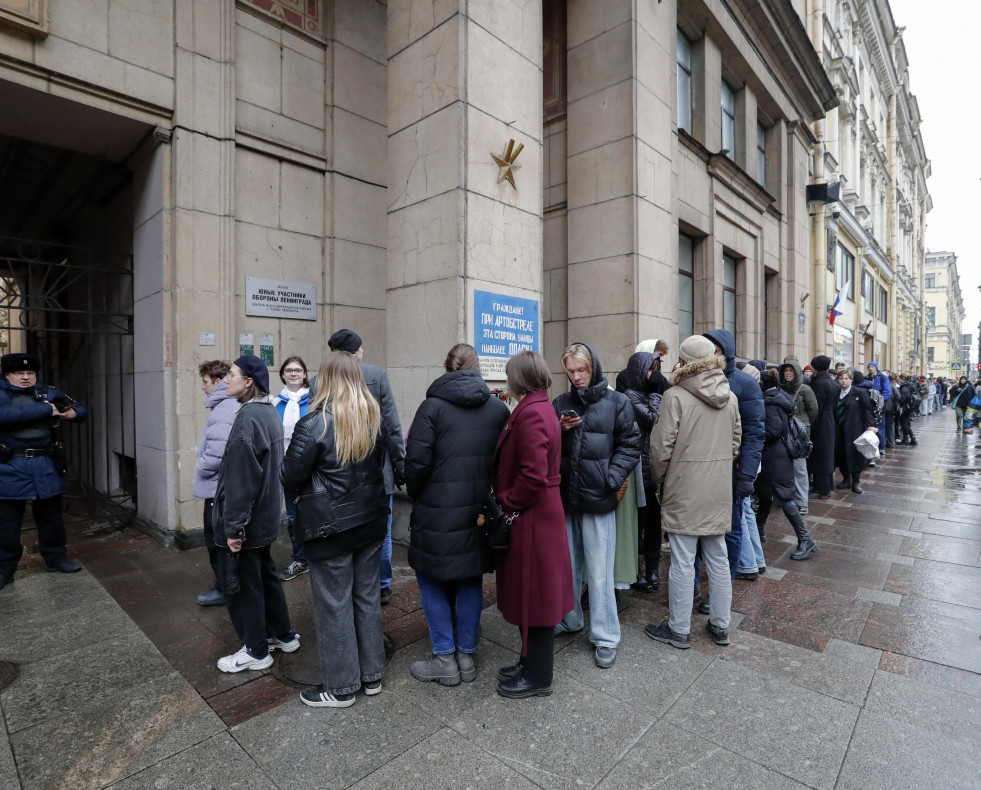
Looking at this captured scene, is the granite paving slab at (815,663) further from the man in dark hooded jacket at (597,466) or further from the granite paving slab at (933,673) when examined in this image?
the man in dark hooded jacket at (597,466)

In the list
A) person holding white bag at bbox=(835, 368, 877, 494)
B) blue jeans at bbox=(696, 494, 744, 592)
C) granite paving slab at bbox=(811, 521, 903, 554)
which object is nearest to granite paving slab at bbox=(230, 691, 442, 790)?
blue jeans at bbox=(696, 494, 744, 592)

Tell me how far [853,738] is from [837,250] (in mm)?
22012

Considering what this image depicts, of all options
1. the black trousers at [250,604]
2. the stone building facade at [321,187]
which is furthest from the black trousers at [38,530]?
the black trousers at [250,604]

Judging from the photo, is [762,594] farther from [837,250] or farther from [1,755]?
[837,250]

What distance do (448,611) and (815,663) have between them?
2277 mm

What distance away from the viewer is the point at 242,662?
3.29 metres

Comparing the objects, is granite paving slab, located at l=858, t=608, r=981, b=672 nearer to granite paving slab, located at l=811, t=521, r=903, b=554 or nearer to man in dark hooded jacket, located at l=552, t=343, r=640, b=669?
granite paving slab, located at l=811, t=521, r=903, b=554

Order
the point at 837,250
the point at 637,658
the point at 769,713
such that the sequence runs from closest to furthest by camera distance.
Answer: the point at 769,713 → the point at 637,658 → the point at 837,250

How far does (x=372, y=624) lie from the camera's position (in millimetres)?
3066

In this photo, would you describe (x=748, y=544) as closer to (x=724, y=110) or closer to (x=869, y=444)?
(x=869, y=444)

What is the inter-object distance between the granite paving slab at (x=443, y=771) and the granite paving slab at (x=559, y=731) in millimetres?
55

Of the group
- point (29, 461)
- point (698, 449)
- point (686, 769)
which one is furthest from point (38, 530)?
point (698, 449)

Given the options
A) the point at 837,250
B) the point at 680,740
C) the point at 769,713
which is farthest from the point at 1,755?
the point at 837,250

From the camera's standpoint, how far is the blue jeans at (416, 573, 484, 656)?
3223 mm
